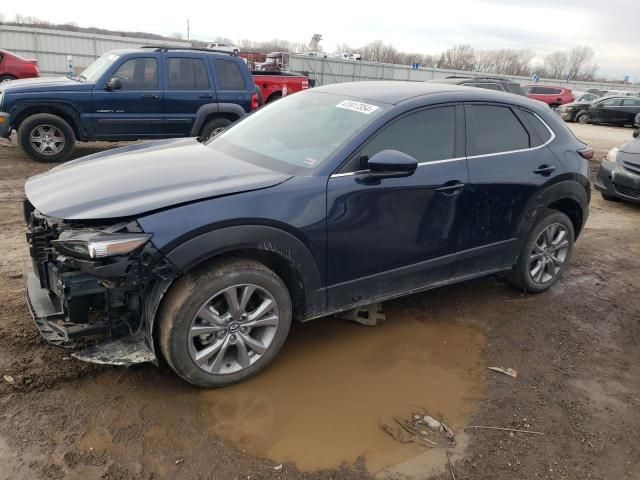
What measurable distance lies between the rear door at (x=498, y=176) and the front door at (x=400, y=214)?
13 centimetres

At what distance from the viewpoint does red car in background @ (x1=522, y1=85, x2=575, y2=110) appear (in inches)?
1076

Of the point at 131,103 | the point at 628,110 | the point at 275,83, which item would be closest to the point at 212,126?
the point at 131,103

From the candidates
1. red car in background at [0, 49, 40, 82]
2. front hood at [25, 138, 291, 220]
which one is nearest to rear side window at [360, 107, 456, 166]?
front hood at [25, 138, 291, 220]

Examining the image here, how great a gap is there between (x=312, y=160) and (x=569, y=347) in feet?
7.80

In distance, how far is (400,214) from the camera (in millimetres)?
3393

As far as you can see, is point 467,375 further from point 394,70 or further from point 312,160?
point 394,70

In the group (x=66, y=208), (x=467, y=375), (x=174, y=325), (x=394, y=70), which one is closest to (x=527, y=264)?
(x=467, y=375)

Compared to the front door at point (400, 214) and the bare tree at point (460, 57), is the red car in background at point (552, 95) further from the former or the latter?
the bare tree at point (460, 57)

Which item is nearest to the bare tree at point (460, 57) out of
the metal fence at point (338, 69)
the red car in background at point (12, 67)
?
the metal fence at point (338, 69)

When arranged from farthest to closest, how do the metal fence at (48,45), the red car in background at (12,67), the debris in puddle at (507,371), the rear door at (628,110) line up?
the rear door at (628,110)
the metal fence at (48,45)
the red car in background at (12,67)
the debris in puddle at (507,371)

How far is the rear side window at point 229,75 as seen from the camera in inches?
364

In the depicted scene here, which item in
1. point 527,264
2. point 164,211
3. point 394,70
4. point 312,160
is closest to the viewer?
point 164,211

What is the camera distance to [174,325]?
2.75 metres

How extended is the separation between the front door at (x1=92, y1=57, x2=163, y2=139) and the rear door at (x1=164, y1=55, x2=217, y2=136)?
0.18 m
